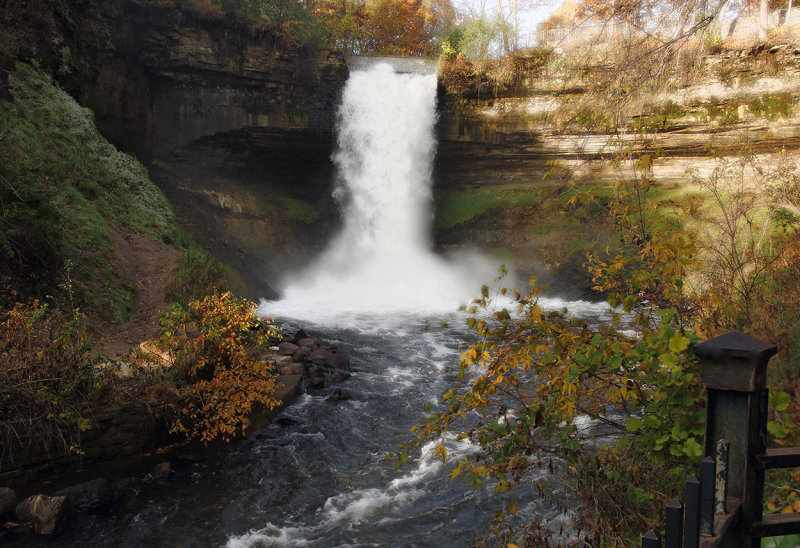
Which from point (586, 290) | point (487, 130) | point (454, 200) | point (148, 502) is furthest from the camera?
point (454, 200)

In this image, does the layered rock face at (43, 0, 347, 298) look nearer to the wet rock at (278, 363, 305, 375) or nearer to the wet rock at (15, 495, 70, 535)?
the wet rock at (278, 363, 305, 375)

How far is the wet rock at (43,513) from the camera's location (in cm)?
546

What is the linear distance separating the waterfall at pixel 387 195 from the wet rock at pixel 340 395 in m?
10.7

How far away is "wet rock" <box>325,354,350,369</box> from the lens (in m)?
10.7

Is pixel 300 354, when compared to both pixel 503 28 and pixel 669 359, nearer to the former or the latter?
pixel 669 359

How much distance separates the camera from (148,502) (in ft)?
20.0

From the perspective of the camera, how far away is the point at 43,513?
5.50 meters

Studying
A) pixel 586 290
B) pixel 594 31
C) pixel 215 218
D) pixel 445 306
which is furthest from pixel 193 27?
pixel 594 31

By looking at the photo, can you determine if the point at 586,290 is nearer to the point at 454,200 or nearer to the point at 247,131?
the point at 454,200

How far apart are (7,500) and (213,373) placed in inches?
98.4

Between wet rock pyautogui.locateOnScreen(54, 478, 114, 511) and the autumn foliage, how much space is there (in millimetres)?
961

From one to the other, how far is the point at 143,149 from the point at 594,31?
17371 mm

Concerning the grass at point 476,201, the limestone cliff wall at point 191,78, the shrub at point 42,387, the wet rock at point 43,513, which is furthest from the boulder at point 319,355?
the grass at point 476,201

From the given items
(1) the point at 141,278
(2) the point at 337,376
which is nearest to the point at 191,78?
(1) the point at 141,278
